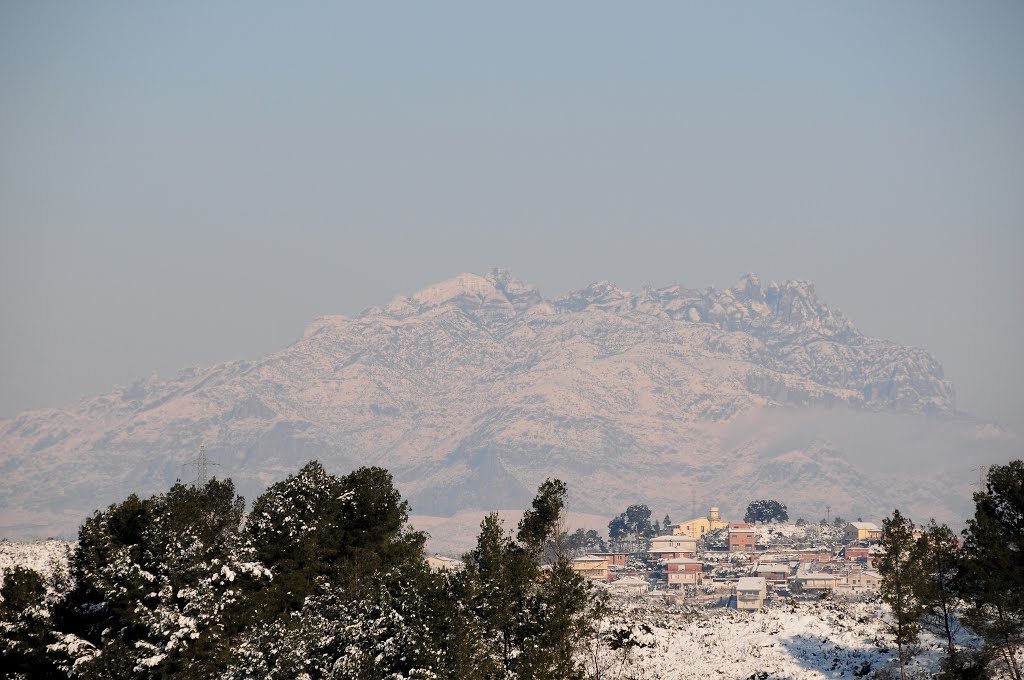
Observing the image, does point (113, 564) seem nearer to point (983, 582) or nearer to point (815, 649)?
point (983, 582)

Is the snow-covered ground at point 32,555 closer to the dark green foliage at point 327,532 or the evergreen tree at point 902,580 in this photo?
the dark green foliage at point 327,532

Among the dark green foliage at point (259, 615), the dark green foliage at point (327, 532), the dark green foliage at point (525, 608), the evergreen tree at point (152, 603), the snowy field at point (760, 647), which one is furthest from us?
the snowy field at point (760, 647)

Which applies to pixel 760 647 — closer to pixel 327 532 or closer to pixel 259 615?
pixel 327 532

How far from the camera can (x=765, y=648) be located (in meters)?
106

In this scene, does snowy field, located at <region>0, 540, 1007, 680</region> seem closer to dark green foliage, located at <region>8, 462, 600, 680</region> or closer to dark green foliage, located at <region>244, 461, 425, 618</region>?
dark green foliage, located at <region>244, 461, 425, 618</region>

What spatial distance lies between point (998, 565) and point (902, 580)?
891 centimetres

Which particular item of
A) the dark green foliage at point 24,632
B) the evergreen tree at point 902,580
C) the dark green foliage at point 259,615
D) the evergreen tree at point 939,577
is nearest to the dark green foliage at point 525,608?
the dark green foliage at point 259,615

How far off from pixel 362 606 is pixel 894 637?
150ft

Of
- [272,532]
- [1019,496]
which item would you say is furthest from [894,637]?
[272,532]

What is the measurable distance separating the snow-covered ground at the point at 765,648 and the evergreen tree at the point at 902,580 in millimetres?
5044

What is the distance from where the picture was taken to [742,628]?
376 feet

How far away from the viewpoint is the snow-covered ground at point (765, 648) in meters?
99.0

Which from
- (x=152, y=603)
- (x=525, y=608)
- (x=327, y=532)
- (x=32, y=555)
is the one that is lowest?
(x=525, y=608)

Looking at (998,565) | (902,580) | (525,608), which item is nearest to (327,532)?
(525,608)
